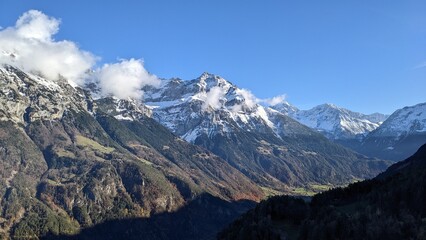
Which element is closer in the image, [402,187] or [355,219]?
[355,219]

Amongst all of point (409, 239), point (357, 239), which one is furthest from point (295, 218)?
point (409, 239)

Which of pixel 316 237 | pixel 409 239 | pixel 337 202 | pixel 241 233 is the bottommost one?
pixel 409 239

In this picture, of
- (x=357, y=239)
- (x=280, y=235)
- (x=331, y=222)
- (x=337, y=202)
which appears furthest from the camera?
(x=337, y=202)

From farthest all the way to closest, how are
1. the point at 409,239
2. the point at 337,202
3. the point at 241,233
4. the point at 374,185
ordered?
the point at 374,185 → the point at 337,202 → the point at 241,233 → the point at 409,239

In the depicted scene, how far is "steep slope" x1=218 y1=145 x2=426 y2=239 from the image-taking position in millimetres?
73562

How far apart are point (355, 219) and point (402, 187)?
2822 cm

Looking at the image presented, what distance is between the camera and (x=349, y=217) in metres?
83.6

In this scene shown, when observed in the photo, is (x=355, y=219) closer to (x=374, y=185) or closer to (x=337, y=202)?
(x=337, y=202)

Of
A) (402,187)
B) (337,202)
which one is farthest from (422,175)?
(337,202)

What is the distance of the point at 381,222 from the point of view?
247 ft

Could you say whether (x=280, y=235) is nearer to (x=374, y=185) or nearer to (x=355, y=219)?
(x=355, y=219)

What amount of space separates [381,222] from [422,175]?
32.6m

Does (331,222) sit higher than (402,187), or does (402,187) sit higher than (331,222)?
(402,187)

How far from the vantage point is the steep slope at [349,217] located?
73562 mm
